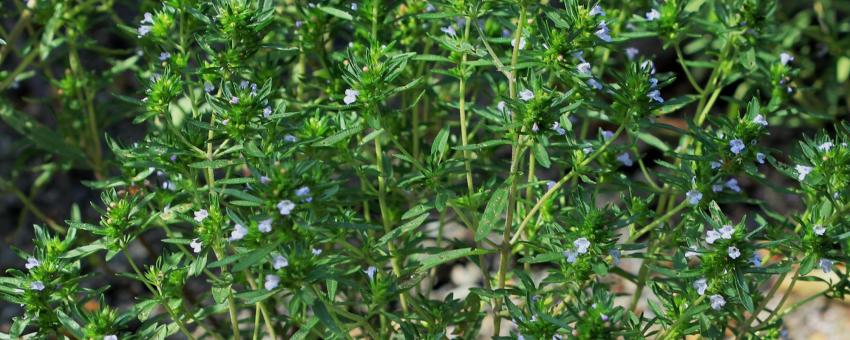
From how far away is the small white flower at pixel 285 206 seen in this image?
2086 millimetres

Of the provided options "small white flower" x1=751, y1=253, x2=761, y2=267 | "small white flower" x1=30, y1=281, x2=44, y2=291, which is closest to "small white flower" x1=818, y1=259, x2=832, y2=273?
"small white flower" x1=751, y1=253, x2=761, y2=267

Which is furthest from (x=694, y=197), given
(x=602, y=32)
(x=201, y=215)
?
(x=201, y=215)

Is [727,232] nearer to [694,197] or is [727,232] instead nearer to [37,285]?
[694,197]

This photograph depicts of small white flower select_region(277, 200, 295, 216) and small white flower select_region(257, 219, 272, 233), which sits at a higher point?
small white flower select_region(277, 200, 295, 216)

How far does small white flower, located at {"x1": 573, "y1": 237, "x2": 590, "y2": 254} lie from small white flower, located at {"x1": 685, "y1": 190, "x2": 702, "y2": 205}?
40 centimetres

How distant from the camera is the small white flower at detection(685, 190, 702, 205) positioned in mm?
2725

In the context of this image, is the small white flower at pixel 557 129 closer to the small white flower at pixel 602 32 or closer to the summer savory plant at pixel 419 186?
the summer savory plant at pixel 419 186

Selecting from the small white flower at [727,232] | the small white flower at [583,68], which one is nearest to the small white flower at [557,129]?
the small white flower at [583,68]

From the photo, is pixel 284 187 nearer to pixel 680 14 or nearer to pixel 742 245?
pixel 742 245

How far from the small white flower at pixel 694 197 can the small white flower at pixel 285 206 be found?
118cm

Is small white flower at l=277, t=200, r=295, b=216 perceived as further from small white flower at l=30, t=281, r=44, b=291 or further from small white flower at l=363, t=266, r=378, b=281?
small white flower at l=30, t=281, r=44, b=291

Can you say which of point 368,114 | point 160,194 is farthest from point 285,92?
point 368,114

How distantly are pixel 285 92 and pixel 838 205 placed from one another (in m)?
1.68

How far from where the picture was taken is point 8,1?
5043 mm
